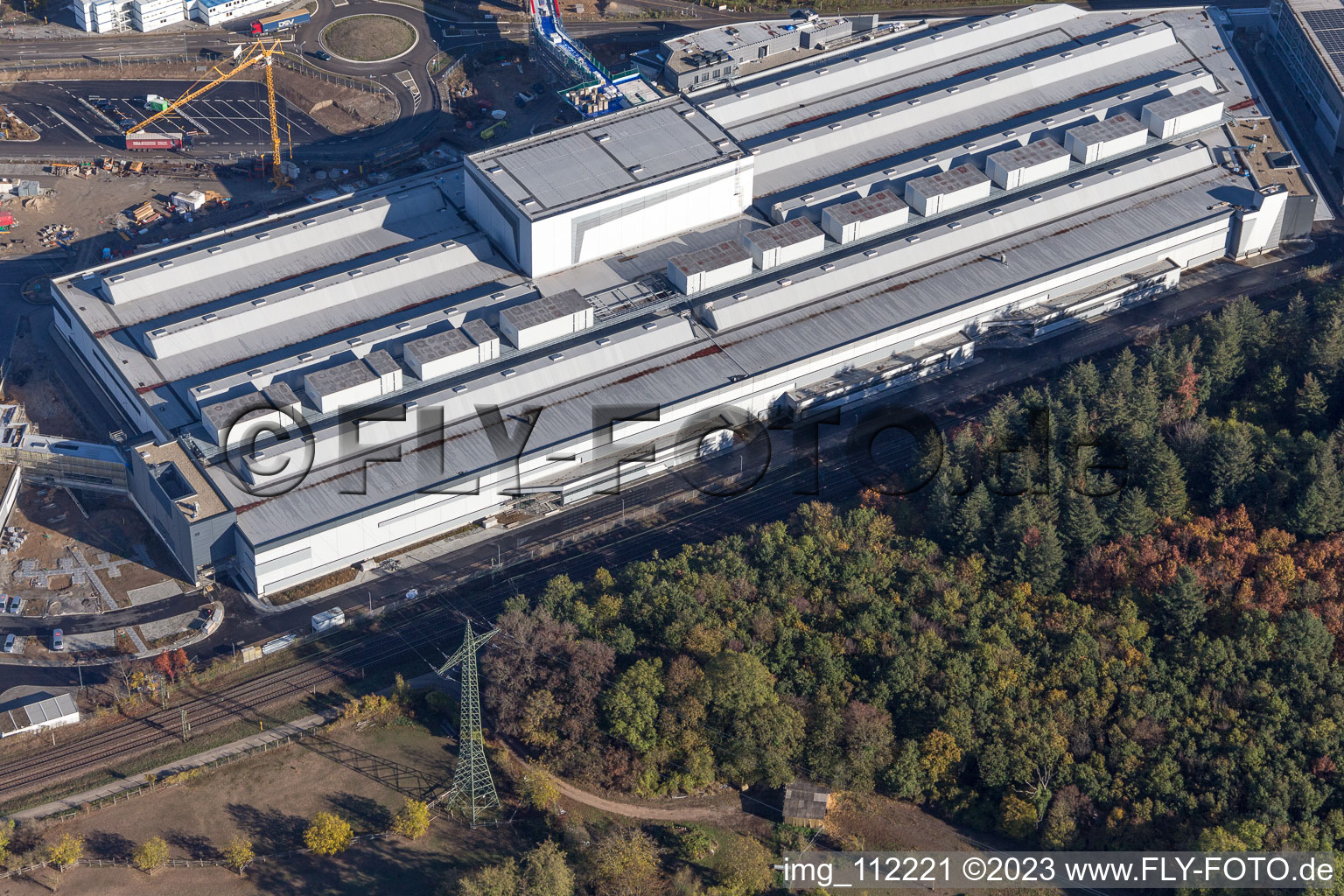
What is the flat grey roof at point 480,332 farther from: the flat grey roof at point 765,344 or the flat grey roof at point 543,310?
the flat grey roof at point 765,344

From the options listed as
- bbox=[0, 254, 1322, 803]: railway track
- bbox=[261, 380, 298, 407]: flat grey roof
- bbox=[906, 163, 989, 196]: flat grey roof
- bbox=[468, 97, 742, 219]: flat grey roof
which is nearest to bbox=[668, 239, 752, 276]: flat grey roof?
bbox=[468, 97, 742, 219]: flat grey roof

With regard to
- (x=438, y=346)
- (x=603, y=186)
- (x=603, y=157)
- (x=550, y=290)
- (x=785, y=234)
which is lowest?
(x=438, y=346)

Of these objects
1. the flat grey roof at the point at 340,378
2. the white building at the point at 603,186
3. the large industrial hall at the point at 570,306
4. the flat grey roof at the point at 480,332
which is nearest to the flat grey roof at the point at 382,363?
the large industrial hall at the point at 570,306

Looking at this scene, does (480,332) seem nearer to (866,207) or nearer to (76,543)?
(76,543)

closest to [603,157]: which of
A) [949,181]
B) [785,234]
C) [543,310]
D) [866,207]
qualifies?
[785,234]

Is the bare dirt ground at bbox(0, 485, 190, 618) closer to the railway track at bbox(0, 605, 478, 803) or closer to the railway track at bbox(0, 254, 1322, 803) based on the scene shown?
the railway track at bbox(0, 605, 478, 803)

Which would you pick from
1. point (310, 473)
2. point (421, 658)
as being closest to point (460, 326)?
point (310, 473)
